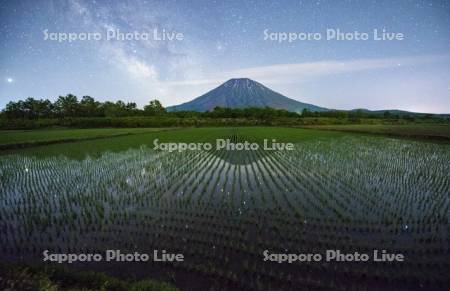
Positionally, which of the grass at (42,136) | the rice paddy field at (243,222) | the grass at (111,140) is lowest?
the rice paddy field at (243,222)

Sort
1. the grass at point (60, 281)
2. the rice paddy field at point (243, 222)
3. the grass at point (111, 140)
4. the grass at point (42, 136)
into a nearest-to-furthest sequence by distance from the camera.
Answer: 1. the grass at point (60, 281)
2. the rice paddy field at point (243, 222)
3. the grass at point (111, 140)
4. the grass at point (42, 136)

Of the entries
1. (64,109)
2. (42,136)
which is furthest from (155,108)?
(42,136)

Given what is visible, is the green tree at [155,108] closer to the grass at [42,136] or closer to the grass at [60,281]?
the grass at [42,136]

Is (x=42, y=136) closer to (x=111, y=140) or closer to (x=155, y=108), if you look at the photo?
(x=111, y=140)

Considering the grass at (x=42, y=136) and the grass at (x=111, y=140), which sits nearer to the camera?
the grass at (x=111, y=140)

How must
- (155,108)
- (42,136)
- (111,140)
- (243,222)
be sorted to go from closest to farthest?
1. (243,222)
2. (111,140)
3. (42,136)
4. (155,108)

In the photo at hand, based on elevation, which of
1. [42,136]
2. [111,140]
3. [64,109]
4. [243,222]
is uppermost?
[64,109]

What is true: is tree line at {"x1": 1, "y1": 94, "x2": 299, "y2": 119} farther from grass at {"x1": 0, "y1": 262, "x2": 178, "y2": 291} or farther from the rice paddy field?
grass at {"x1": 0, "y1": 262, "x2": 178, "y2": 291}

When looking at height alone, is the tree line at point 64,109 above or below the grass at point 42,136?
above

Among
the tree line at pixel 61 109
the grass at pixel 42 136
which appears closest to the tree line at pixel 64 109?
the tree line at pixel 61 109

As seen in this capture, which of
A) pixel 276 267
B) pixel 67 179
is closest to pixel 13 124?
pixel 67 179

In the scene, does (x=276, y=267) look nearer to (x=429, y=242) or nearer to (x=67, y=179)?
(x=429, y=242)
